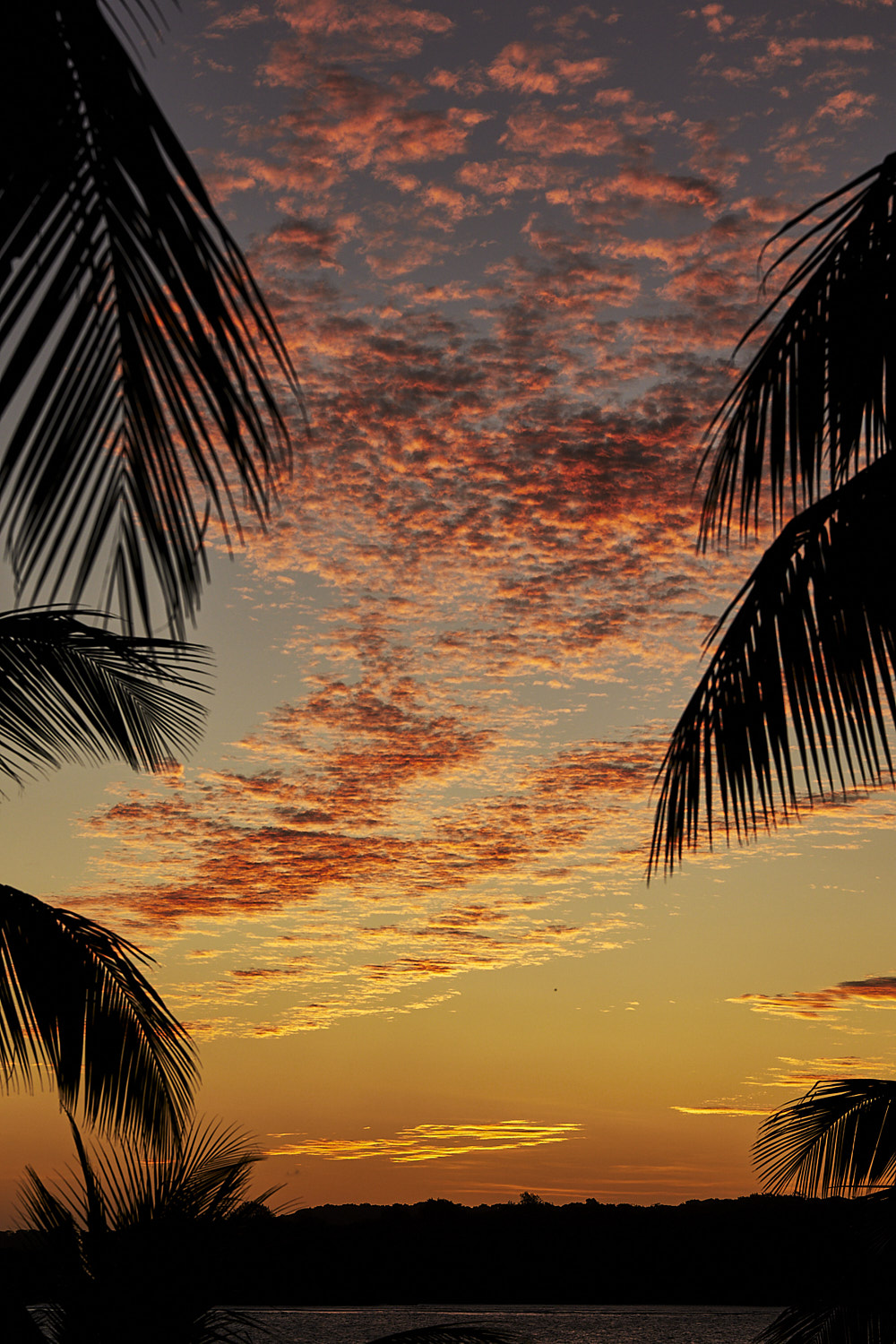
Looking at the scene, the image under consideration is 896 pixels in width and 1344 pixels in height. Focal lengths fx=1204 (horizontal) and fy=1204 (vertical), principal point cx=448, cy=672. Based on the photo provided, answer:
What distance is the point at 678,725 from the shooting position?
5508mm

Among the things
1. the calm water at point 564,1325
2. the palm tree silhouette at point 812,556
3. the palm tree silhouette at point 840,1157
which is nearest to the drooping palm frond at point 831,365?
the palm tree silhouette at point 812,556

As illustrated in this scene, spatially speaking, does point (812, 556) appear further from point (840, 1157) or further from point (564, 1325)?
point (564, 1325)

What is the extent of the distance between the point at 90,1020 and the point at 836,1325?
4.12m

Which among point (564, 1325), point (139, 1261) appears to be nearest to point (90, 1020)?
point (139, 1261)

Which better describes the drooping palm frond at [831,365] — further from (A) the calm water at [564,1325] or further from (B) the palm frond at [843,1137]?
(A) the calm water at [564,1325]

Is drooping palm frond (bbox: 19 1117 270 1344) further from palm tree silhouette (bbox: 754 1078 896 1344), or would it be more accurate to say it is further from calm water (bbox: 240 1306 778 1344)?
calm water (bbox: 240 1306 778 1344)

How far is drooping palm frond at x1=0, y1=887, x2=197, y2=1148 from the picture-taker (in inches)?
235

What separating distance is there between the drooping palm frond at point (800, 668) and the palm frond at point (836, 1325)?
255cm

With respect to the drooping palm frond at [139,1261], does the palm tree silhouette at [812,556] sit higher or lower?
higher

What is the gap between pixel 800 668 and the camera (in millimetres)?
4957

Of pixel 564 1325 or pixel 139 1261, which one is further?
pixel 564 1325

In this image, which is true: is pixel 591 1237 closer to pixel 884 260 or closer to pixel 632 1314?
pixel 632 1314

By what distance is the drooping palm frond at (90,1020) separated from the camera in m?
5.96

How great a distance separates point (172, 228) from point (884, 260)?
3.30 metres
